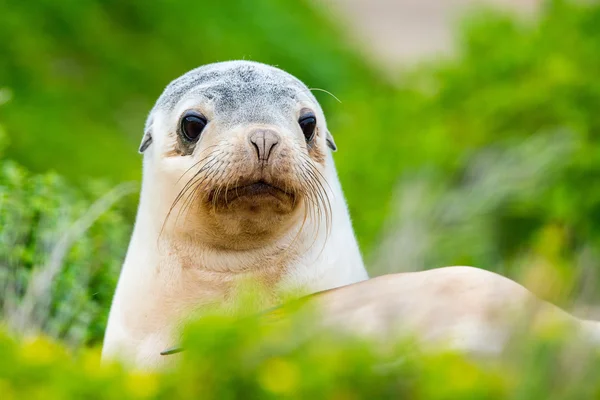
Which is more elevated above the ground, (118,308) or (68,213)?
(68,213)

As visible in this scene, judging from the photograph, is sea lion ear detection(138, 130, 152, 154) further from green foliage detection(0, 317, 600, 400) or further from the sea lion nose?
green foliage detection(0, 317, 600, 400)

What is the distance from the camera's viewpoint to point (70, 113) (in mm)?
14180

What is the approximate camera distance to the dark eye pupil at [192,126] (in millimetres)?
5105

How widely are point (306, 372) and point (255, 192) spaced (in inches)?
85.0

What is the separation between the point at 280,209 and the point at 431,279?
1205 mm

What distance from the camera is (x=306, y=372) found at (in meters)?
2.66

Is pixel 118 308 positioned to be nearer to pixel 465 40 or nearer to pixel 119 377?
pixel 119 377

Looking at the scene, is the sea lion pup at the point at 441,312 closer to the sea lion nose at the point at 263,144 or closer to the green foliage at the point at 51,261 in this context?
the sea lion nose at the point at 263,144

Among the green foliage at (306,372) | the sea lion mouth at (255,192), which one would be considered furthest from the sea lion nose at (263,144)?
the green foliage at (306,372)

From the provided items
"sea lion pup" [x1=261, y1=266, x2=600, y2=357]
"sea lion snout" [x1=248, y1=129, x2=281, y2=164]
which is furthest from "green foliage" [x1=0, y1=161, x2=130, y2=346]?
"sea lion pup" [x1=261, y1=266, x2=600, y2=357]

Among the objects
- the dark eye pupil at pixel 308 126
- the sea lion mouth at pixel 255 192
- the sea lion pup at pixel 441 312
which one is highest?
the dark eye pupil at pixel 308 126

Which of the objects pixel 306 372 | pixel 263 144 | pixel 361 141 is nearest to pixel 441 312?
pixel 306 372

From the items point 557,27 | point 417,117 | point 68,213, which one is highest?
point 557,27

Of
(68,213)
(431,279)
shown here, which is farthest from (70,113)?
(431,279)
